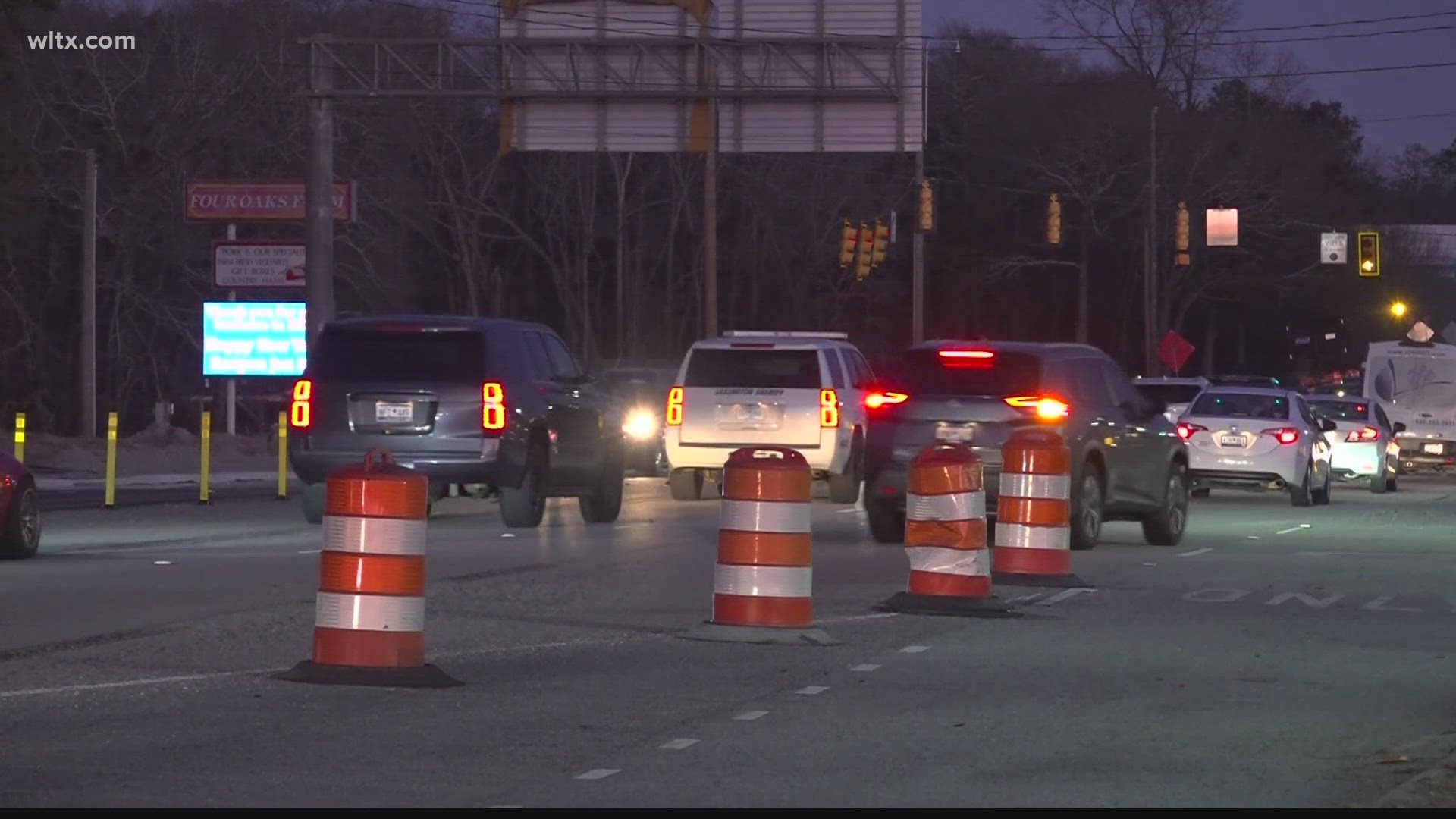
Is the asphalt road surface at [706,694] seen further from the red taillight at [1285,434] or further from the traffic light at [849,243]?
the traffic light at [849,243]

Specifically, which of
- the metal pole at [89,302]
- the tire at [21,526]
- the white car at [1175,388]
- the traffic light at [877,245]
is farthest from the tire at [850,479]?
the metal pole at [89,302]

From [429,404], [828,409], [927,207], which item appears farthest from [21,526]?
[927,207]

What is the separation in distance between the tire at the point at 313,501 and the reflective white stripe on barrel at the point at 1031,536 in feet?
25.3

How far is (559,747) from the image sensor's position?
27.8 ft

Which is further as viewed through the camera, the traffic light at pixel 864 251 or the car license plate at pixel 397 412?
the traffic light at pixel 864 251

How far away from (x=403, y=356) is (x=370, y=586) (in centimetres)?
1006

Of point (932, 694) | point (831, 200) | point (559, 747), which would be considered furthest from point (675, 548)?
point (831, 200)

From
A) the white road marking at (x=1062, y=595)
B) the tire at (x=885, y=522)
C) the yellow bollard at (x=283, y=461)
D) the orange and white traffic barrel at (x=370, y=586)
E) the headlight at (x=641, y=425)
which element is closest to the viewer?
the orange and white traffic barrel at (x=370, y=586)

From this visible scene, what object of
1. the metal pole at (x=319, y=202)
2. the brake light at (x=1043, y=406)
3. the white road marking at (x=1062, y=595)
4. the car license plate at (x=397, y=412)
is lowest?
the white road marking at (x=1062, y=595)

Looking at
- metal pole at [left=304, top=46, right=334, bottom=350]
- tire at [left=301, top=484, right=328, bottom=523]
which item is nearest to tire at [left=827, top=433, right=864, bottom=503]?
A: tire at [left=301, top=484, right=328, bottom=523]

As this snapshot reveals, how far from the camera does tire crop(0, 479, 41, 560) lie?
16.5 meters

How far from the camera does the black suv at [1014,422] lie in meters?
18.6

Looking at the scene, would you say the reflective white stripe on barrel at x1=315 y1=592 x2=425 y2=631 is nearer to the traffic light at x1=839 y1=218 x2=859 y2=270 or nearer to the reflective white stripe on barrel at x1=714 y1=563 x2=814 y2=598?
the reflective white stripe on barrel at x1=714 y1=563 x2=814 y2=598

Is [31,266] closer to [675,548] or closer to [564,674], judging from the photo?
[675,548]
